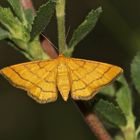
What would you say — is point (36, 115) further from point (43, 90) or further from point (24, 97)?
point (43, 90)

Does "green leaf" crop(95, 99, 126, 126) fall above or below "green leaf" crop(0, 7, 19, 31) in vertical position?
below

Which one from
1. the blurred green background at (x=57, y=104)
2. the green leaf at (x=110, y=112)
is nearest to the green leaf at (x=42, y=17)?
the green leaf at (x=110, y=112)

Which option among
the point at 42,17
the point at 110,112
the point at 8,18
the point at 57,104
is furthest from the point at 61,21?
the point at 57,104

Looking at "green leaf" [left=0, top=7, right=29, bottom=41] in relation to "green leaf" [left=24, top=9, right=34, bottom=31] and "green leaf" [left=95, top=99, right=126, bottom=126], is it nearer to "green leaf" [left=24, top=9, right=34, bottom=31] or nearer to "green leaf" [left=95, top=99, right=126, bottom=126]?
"green leaf" [left=24, top=9, right=34, bottom=31]

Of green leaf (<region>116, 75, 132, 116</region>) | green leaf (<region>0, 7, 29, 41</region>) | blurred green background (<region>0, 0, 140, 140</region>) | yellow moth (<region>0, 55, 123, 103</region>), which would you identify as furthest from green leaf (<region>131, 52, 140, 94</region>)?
blurred green background (<region>0, 0, 140, 140</region>)

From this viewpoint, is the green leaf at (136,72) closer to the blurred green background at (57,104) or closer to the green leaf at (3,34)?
the green leaf at (3,34)

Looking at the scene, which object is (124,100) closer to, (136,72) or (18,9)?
(136,72)

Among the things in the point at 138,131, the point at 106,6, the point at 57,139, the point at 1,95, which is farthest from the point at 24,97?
the point at 138,131
